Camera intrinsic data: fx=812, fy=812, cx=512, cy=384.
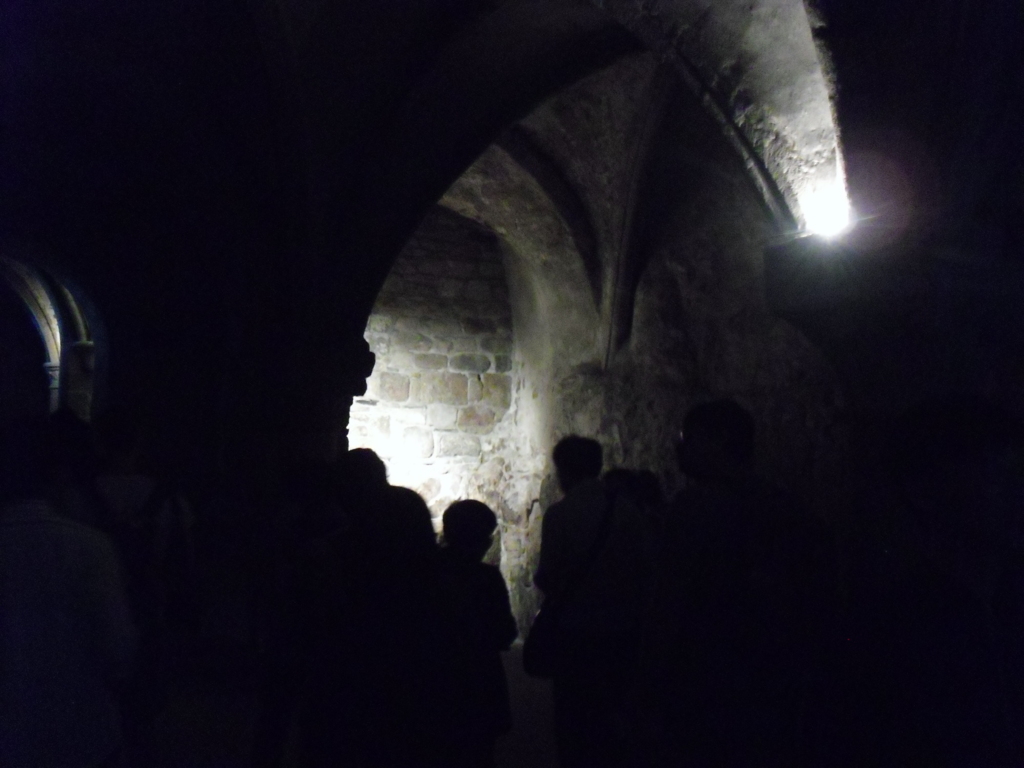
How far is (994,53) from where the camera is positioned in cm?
174

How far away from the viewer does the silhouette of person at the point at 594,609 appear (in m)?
2.32

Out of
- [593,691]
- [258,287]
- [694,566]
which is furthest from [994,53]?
[258,287]

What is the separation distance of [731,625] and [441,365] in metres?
4.55

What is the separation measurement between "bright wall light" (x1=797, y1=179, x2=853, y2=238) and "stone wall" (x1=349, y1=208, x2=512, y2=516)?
3593mm

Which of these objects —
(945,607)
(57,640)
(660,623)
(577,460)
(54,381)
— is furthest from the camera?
(54,381)

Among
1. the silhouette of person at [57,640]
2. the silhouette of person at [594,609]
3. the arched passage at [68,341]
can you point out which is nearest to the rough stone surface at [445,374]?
the arched passage at [68,341]

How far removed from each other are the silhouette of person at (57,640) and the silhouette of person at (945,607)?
1.30 meters

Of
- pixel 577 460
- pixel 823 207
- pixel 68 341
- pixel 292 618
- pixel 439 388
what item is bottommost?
pixel 292 618

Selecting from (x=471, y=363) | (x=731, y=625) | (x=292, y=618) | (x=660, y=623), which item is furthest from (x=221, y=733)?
(x=471, y=363)

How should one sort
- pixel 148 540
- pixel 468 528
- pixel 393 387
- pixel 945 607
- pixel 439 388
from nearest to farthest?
1. pixel 945 607
2. pixel 468 528
3. pixel 148 540
4. pixel 393 387
5. pixel 439 388

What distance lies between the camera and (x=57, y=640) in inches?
58.7

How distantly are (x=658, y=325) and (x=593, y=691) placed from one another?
2549 mm

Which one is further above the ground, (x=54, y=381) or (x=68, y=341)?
(x=68, y=341)

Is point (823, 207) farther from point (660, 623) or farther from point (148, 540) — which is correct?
point (148, 540)
